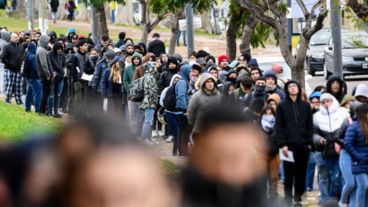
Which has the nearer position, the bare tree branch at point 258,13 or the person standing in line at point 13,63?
the bare tree branch at point 258,13

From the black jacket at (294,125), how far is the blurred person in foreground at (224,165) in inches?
414

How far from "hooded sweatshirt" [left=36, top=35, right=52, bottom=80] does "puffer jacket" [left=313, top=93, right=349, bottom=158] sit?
9.42m

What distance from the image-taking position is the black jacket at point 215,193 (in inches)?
126

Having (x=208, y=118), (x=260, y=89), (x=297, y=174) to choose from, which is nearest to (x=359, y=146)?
(x=297, y=174)

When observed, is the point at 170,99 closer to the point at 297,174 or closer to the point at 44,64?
the point at 44,64

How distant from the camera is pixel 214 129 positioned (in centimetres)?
362

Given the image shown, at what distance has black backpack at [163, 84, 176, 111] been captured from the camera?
19.6m

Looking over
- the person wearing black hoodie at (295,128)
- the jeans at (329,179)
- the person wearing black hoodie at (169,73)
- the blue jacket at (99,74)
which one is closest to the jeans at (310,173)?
the jeans at (329,179)

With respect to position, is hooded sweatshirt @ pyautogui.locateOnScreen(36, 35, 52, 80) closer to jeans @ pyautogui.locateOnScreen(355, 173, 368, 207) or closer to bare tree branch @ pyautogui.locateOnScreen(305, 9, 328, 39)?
bare tree branch @ pyautogui.locateOnScreen(305, 9, 328, 39)

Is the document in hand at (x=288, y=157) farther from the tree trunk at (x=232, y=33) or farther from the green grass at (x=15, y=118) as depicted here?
the tree trunk at (x=232, y=33)

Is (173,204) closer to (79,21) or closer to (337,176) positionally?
(337,176)

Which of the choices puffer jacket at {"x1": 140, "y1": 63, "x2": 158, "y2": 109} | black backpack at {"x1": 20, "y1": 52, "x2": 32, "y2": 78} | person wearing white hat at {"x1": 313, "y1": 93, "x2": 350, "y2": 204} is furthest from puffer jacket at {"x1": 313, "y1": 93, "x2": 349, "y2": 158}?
black backpack at {"x1": 20, "y1": 52, "x2": 32, "y2": 78}

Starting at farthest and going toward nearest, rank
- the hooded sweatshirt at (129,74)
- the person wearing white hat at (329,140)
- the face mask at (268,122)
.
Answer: the hooded sweatshirt at (129,74)
the face mask at (268,122)
the person wearing white hat at (329,140)

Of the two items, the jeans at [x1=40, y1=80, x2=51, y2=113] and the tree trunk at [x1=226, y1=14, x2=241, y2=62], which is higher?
the tree trunk at [x1=226, y1=14, x2=241, y2=62]
